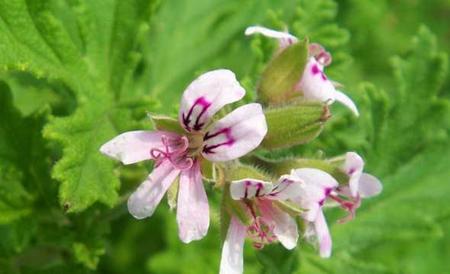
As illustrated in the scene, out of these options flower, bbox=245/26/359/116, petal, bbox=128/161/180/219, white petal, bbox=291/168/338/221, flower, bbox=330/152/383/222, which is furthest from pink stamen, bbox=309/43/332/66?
petal, bbox=128/161/180/219

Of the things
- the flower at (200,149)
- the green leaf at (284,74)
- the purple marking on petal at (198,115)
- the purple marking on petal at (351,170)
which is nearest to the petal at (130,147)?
the flower at (200,149)

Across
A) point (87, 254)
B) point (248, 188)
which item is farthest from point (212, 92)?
point (87, 254)

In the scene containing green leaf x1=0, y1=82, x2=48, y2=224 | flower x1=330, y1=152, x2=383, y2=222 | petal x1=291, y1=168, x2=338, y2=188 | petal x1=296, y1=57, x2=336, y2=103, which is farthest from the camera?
green leaf x1=0, y1=82, x2=48, y2=224

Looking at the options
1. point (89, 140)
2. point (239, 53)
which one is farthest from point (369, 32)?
point (89, 140)

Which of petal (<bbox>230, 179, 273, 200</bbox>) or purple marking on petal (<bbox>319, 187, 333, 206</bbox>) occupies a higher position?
petal (<bbox>230, 179, 273, 200</bbox>)

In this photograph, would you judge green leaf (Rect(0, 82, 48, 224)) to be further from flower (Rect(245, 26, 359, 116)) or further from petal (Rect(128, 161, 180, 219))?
flower (Rect(245, 26, 359, 116))

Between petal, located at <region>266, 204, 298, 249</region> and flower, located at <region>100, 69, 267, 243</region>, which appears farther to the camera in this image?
petal, located at <region>266, 204, 298, 249</region>

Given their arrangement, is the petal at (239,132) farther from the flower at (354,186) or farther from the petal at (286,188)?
the flower at (354,186)
